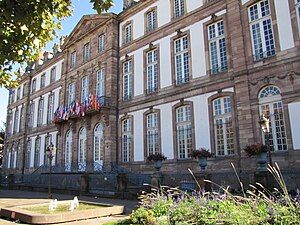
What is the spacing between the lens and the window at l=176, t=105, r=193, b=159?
58.1 feet

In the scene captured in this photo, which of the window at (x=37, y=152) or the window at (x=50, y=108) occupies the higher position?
the window at (x=50, y=108)

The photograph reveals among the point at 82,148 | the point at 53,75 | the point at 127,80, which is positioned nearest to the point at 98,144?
the point at 82,148

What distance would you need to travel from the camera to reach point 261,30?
15203 millimetres

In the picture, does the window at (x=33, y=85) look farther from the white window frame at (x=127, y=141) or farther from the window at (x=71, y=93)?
the white window frame at (x=127, y=141)

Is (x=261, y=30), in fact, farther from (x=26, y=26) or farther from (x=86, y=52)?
(x=86, y=52)

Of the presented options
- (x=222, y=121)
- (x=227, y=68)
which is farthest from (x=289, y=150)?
(x=227, y=68)

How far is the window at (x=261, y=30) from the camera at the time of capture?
14.9 meters

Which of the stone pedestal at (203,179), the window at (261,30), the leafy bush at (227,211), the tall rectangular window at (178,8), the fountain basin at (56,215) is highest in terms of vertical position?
the tall rectangular window at (178,8)

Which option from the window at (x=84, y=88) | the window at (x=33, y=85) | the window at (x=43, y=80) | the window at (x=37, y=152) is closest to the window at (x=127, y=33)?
the window at (x=84, y=88)

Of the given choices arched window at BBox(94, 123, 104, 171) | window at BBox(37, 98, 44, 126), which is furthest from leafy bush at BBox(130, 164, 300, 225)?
window at BBox(37, 98, 44, 126)

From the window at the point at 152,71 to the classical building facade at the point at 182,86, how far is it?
0.07 meters

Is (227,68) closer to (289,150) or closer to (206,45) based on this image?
(206,45)

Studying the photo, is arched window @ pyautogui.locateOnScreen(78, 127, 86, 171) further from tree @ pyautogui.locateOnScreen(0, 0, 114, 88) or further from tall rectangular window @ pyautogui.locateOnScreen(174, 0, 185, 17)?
tree @ pyautogui.locateOnScreen(0, 0, 114, 88)

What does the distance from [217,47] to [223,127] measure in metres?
4.63
